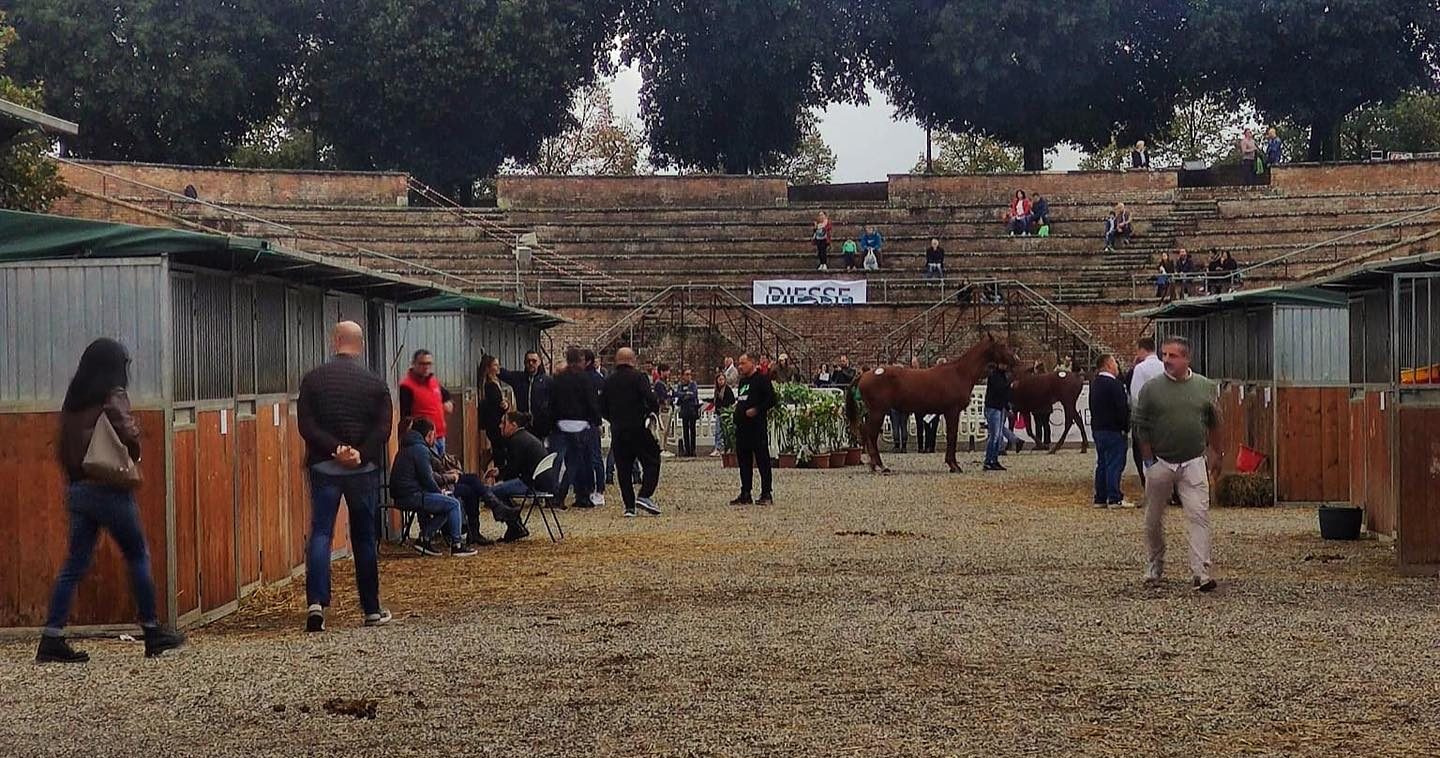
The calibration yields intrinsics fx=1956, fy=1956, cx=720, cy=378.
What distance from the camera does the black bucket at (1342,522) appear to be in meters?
17.9

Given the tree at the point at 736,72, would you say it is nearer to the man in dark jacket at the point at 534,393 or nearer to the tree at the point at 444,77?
the tree at the point at 444,77

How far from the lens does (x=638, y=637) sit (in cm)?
1172

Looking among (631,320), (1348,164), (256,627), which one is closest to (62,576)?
(256,627)

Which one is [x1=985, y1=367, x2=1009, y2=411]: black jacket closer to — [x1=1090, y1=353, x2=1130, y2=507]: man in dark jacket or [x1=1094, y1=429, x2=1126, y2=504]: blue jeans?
[x1=1094, y1=429, x2=1126, y2=504]: blue jeans

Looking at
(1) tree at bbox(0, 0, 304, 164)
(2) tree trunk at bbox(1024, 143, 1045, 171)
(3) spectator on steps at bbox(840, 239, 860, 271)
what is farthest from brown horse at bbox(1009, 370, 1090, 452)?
(1) tree at bbox(0, 0, 304, 164)

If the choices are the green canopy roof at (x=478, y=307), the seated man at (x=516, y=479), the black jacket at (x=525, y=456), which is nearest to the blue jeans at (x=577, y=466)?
the green canopy roof at (x=478, y=307)

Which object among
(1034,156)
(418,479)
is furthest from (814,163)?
(418,479)

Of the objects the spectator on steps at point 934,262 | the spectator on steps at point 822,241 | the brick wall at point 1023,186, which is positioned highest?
the brick wall at point 1023,186

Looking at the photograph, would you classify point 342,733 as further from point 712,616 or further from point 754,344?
point 754,344

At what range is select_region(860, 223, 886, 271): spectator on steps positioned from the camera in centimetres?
5134

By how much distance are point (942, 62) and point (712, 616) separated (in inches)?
2046

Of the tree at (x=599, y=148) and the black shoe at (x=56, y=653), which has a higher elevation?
the tree at (x=599, y=148)

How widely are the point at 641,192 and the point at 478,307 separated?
33607 mm

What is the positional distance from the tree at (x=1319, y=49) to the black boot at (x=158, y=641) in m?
54.7
